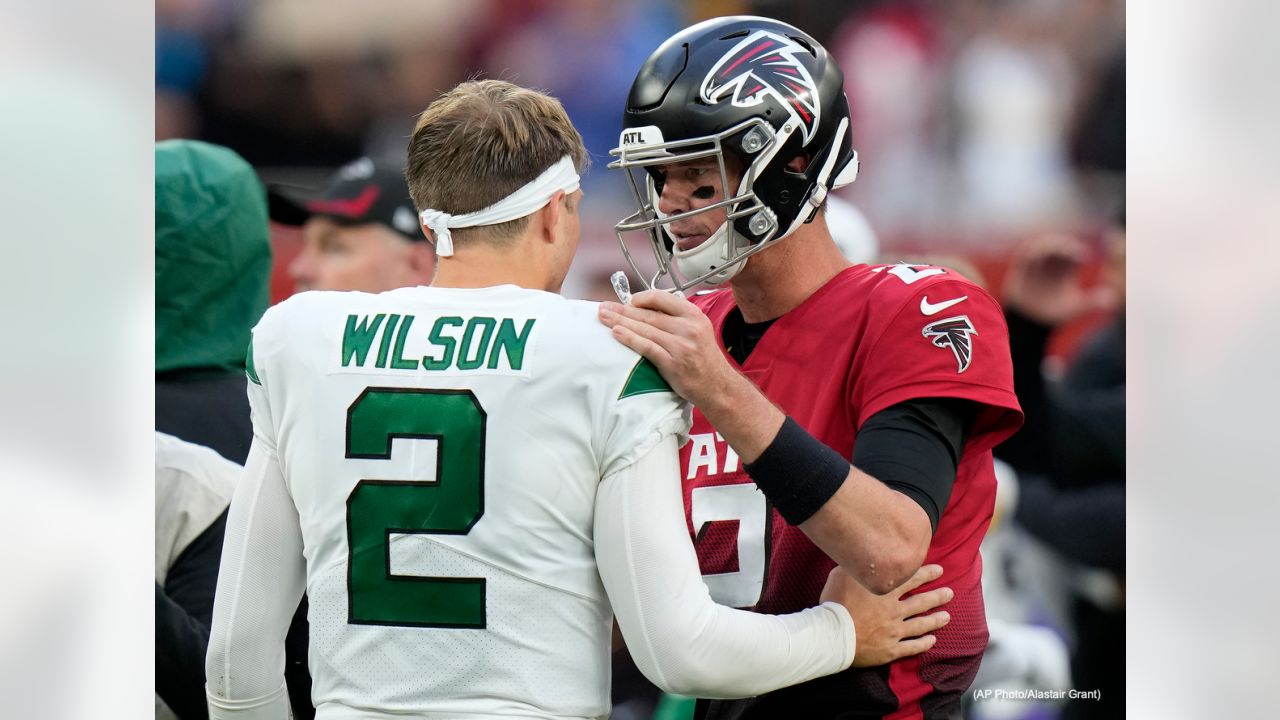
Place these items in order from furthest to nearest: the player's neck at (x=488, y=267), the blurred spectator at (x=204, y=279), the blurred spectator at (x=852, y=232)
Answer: the blurred spectator at (x=852, y=232)
the blurred spectator at (x=204, y=279)
the player's neck at (x=488, y=267)

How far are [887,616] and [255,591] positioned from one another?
0.85m

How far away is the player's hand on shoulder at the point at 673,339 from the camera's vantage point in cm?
144

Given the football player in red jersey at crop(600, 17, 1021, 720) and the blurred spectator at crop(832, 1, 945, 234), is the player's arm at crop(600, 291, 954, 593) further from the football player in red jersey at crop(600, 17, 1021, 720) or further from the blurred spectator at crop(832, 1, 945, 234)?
the blurred spectator at crop(832, 1, 945, 234)

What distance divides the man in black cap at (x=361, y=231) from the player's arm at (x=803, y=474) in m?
2.43

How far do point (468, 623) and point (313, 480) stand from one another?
263mm

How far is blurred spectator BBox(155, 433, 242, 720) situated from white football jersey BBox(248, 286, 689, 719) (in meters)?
1.17

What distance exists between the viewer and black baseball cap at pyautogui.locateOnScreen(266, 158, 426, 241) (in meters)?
3.82

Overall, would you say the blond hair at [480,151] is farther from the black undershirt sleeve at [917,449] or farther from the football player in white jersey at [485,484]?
the black undershirt sleeve at [917,449]

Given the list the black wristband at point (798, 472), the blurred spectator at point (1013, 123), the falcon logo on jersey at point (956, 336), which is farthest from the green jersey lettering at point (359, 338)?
the blurred spectator at point (1013, 123)

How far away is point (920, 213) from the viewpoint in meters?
3.81

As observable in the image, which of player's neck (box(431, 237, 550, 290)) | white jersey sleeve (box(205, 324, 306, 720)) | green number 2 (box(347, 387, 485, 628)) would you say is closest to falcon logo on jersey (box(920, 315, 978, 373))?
player's neck (box(431, 237, 550, 290))
